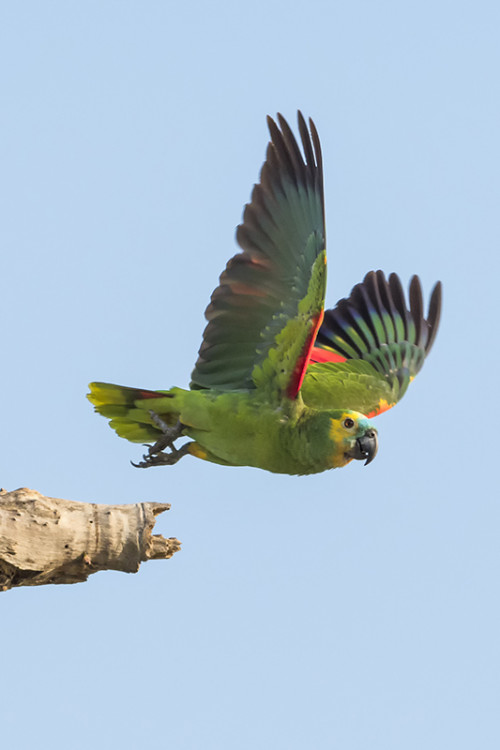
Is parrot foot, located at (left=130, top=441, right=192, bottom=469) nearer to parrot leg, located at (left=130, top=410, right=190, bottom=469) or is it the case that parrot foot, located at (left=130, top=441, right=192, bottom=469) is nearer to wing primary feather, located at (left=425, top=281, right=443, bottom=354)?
parrot leg, located at (left=130, top=410, right=190, bottom=469)

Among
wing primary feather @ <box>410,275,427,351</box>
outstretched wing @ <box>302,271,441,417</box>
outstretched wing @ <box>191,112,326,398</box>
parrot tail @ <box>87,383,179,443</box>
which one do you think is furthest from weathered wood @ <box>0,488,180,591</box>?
wing primary feather @ <box>410,275,427,351</box>

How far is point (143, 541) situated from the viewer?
7.19 m

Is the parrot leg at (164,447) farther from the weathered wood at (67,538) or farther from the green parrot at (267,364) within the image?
the weathered wood at (67,538)

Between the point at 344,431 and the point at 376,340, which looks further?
the point at 376,340

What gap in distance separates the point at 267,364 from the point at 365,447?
1087mm

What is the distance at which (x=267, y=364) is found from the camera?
8344mm

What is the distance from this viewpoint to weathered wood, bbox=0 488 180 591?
6.86 meters

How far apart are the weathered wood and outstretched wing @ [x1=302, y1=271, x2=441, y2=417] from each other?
331cm

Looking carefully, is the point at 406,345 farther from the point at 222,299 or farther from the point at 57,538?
the point at 57,538

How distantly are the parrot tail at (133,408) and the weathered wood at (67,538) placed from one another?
1.46m

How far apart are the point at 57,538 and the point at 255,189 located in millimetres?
3157

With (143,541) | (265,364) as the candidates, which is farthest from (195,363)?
(143,541)

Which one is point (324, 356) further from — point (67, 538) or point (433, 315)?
point (67, 538)

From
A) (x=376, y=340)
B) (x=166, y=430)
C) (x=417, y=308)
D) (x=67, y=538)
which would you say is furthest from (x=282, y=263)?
(x=417, y=308)
